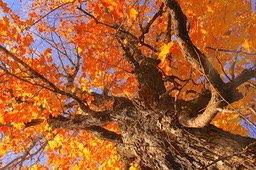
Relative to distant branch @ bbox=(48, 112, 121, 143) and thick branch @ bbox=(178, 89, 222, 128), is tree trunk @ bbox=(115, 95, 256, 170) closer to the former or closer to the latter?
thick branch @ bbox=(178, 89, 222, 128)

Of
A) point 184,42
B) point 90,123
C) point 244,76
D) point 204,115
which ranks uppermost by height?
point 90,123

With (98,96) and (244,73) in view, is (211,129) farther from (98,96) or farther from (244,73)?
(98,96)

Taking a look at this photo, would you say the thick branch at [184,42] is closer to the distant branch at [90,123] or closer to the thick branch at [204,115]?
the thick branch at [204,115]

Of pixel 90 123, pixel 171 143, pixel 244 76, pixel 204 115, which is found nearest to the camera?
pixel 244 76

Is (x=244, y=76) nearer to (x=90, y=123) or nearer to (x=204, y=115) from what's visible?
(x=204, y=115)

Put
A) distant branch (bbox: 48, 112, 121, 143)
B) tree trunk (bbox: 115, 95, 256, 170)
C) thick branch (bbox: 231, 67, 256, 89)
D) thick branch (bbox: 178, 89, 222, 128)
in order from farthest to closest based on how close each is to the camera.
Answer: distant branch (bbox: 48, 112, 121, 143), tree trunk (bbox: 115, 95, 256, 170), thick branch (bbox: 178, 89, 222, 128), thick branch (bbox: 231, 67, 256, 89)

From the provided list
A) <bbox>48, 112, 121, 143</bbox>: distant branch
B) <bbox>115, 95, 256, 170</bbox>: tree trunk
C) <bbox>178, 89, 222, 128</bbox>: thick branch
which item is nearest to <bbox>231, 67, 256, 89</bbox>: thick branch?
<bbox>178, 89, 222, 128</bbox>: thick branch

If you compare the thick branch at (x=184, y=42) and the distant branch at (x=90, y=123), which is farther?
the distant branch at (x=90, y=123)

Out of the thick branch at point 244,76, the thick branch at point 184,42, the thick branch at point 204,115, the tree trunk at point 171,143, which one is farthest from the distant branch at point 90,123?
the thick branch at point 244,76

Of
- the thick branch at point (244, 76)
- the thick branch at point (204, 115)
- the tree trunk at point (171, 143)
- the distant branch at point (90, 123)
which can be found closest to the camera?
the thick branch at point (244, 76)

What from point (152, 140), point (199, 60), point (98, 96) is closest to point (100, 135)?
point (98, 96)

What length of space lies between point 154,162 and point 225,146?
5.06 ft

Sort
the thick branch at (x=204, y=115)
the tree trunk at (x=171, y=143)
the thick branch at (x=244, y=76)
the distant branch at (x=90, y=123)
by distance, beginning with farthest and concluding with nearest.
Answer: the distant branch at (x=90, y=123) < the tree trunk at (x=171, y=143) < the thick branch at (x=204, y=115) < the thick branch at (x=244, y=76)

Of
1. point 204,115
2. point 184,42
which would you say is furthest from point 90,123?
point 184,42
